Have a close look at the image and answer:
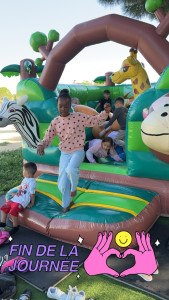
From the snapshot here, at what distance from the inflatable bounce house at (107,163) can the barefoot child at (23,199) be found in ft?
0.25

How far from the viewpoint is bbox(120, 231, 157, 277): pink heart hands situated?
2.16 meters

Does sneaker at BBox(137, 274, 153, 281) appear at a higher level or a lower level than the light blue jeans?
lower

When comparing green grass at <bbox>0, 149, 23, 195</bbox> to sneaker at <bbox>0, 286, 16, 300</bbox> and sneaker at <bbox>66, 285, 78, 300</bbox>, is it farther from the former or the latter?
sneaker at <bbox>66, 285, 78, 300</bbox>

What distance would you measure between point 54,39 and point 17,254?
3271 millimetres

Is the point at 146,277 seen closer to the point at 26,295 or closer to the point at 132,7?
the point at 26,295

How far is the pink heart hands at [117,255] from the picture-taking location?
217cm

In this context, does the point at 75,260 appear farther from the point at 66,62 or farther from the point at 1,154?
the point at 1,154

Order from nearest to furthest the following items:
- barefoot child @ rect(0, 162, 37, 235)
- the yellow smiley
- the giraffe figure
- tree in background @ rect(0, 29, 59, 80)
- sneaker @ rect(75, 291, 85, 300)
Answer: sneaker @ rect(75, 291, 85, 300), the yellow smiley, barefoot child @ rect(0, 162, 37, 235), tree in background @ rect(0, 29, 59, 80), the giraffe figure

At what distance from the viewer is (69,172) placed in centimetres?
269

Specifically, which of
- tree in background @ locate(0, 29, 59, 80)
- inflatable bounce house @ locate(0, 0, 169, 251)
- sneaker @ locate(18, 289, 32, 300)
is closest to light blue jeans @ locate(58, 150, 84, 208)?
inflatable bounce house @ locate(0, 0, 169, 251)

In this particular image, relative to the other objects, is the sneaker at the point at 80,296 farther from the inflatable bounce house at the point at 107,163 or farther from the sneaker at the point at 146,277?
the inflatable bounce house at the point at 107,163

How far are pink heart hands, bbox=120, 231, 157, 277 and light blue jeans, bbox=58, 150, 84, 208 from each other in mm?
798

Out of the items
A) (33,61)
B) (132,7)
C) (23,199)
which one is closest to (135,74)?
(33,61)

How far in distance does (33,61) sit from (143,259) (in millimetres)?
3353
